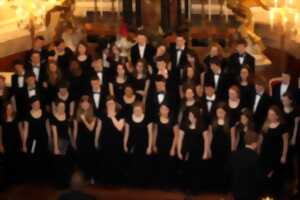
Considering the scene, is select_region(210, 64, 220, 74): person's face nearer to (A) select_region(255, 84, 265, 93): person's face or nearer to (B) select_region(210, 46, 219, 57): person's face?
(B) select_region(210, 46, 219, 57): person's face

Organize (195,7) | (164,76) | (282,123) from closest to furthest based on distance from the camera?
(282,123)
(164,76)
(195,7)

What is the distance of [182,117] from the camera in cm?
894

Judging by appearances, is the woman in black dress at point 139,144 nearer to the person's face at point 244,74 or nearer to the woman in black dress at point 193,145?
the woman in black dress at point 193,145

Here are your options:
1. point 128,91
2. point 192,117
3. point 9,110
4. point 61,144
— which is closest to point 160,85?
point 128,91

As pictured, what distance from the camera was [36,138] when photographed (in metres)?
9.22

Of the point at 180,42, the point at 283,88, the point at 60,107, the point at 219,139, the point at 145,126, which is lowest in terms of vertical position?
the point at 219,139

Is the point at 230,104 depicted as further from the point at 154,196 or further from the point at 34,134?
the point at 34,134

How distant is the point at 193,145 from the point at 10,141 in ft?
7.41

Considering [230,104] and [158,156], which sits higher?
[230,104]

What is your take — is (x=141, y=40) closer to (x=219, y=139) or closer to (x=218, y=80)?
(x=218, y=80)

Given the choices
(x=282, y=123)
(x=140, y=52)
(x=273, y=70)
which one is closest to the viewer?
(x=282, y=123)

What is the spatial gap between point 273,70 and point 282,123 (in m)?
3.73

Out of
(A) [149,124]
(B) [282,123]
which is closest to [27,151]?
(A) [149,124]

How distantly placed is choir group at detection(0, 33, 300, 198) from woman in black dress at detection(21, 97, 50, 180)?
0.01 metres
